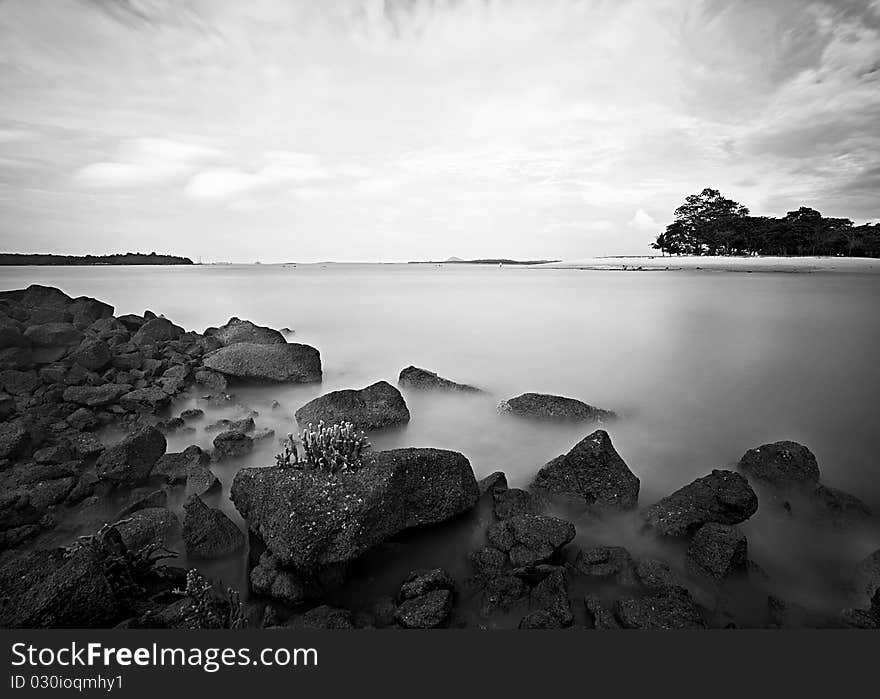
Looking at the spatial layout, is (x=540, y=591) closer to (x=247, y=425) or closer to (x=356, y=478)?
(x=356, y=478)

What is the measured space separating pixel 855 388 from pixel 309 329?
24.8 m

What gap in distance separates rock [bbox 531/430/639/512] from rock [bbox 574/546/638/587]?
1.16 meters

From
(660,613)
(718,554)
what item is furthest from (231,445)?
(718,554)

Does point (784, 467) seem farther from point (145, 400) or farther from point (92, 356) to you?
point (92, 356)

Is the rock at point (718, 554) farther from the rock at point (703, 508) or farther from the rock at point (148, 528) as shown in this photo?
the rock at point (148, 528)

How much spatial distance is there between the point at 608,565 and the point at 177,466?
7.02 m

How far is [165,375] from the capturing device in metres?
12.4

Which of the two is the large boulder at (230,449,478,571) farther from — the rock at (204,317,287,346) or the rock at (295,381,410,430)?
the rock at (204,317,287,346)

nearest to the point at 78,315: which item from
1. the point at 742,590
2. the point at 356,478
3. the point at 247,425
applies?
the point at 247,425

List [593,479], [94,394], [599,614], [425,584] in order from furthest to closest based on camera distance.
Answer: [94,394]
[593,479]
[425,584]
[599,614]

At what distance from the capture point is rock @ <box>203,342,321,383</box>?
13.2m

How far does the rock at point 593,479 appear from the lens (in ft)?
22.4

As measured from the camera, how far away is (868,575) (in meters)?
5.28

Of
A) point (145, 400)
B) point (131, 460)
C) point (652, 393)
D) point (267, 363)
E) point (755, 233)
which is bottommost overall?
point (652, 393)
